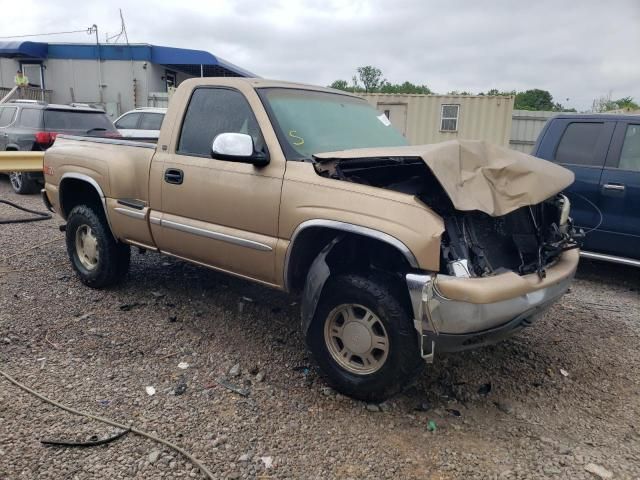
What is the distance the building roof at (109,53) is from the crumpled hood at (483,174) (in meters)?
23.4

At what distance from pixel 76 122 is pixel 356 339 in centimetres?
890

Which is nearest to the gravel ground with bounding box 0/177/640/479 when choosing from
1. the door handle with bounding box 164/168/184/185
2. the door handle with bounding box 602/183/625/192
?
the door handle with bounding box 164/168/184/185

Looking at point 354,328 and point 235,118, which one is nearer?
point 354,328

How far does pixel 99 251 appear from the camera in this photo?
4797 mm

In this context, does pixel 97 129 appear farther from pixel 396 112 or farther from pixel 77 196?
pixel 396 112

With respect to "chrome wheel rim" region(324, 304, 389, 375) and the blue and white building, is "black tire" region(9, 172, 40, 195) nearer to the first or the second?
"chrome wheel rim" region(324, 304, 389, 375)

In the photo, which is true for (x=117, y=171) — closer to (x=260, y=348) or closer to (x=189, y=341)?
(x=189, y=341)

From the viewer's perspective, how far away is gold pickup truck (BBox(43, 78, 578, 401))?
9.27 ft

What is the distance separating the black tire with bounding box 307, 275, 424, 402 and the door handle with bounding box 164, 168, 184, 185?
5.04 feet

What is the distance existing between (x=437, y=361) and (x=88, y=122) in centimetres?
885

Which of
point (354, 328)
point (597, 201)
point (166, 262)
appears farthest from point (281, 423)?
point (597, 201)

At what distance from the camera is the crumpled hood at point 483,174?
2848mm

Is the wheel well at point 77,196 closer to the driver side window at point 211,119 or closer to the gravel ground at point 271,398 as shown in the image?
the gravel ground at point 271,398

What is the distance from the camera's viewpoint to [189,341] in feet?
13.1
